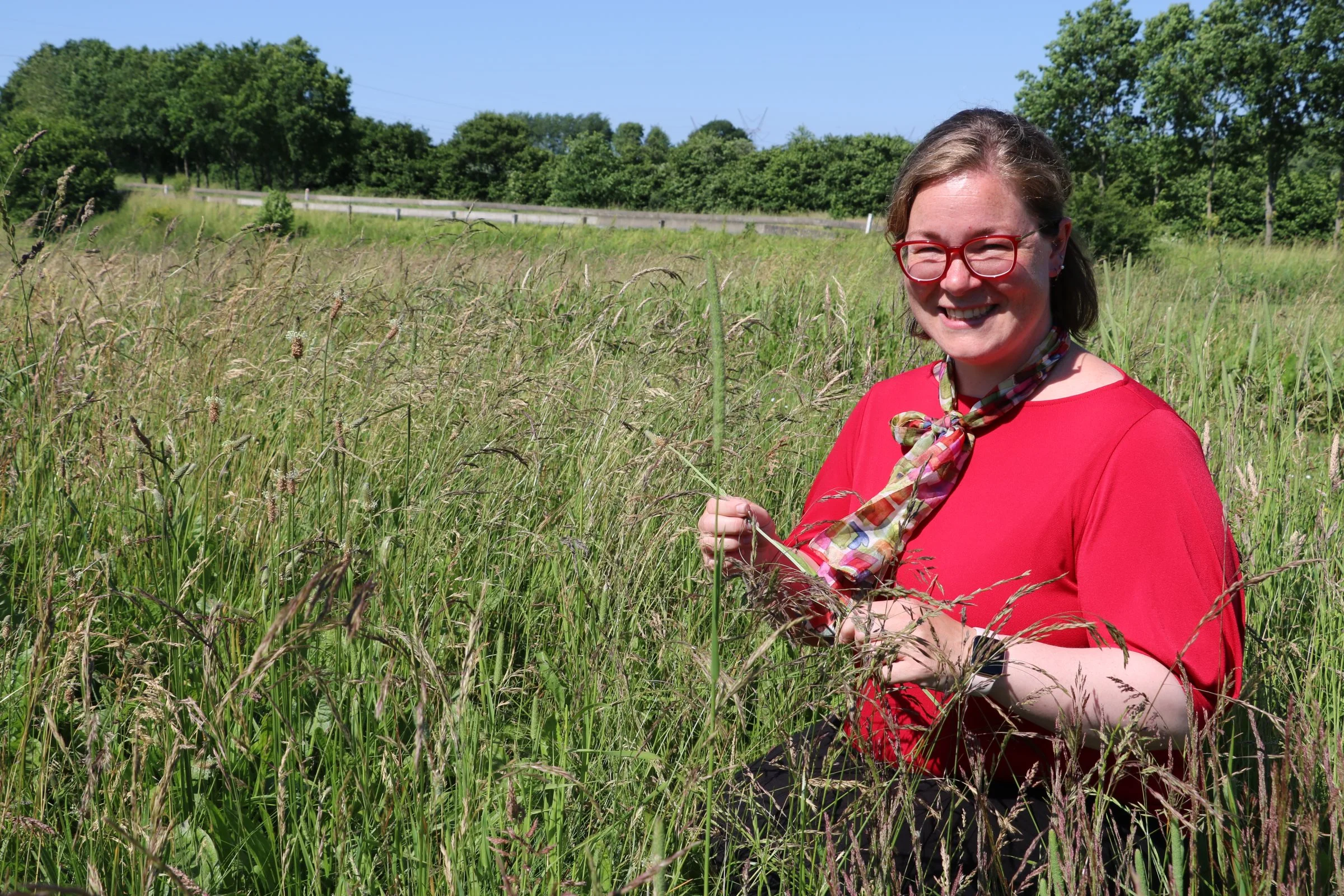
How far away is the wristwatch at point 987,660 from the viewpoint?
1.02 metres

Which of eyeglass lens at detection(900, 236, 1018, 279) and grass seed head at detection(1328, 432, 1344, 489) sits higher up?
eyeglass lens at detection(900, 236, 1018, 279)

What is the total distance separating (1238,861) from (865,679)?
1.35ft

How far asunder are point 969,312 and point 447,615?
1.09 m

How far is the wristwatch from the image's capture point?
102 centimetres

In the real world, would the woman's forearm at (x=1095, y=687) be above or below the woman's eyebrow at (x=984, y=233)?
below

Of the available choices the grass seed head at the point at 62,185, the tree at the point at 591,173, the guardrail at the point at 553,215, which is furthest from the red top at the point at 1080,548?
the tree at the point at 591,173

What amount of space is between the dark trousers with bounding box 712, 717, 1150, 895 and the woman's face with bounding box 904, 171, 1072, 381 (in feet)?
2.45

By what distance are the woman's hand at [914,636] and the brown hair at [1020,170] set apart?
84 centimetres

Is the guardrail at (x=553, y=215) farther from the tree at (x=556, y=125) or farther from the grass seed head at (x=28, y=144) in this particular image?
the tree at (x=556, y=125)

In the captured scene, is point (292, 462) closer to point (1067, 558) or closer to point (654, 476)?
point (654, 476)

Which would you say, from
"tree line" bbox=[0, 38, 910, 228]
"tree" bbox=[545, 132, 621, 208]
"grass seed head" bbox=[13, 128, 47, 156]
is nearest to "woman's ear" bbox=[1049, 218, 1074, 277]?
"grass seed head" bbox=[13, 128, 47, 156]

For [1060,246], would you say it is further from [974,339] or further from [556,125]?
[556,125]

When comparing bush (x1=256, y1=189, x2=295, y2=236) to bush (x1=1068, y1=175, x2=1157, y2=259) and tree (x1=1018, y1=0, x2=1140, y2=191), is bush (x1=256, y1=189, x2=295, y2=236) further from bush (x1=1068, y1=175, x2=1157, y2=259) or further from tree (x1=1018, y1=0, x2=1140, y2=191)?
tree (x1=1018, y1=0, x2=1140, y2=191)

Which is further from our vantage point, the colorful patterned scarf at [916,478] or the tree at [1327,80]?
the tree at [1327,80]
